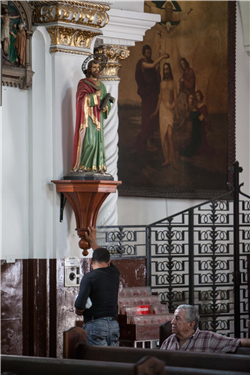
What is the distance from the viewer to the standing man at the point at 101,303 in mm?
5453

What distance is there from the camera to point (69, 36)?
688cm

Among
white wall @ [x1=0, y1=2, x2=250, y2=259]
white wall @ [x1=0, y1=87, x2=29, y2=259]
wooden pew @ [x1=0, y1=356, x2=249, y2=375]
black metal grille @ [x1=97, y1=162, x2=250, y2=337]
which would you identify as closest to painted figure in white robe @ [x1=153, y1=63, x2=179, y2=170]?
Answer: black metal grille @ [x1=97, y1=162, x2=250, y2=337]

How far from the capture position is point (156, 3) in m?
10.4

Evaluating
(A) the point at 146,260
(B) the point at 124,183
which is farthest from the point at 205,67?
(A) the point at 146,260

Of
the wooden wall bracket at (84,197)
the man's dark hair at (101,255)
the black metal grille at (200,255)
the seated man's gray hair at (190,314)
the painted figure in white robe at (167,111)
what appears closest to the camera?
the seated man's gray hair at (190,314)

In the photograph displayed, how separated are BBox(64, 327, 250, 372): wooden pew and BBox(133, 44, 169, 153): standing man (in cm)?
643

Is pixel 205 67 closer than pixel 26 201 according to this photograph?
No

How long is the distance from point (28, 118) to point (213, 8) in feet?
17.6

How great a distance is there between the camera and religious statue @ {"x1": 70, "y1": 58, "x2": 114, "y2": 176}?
21.8 ft

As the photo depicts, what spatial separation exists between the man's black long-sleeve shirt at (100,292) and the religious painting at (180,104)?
4.24m

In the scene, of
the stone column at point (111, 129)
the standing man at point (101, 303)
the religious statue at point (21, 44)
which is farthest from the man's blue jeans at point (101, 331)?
the religious statue at point (21, 44)

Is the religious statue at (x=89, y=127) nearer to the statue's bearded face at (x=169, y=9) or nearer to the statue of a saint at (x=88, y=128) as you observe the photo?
the statue of a saint at (x=88, y=128)

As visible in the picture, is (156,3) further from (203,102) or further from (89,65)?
(89,65)

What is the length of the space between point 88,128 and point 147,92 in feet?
12.4
